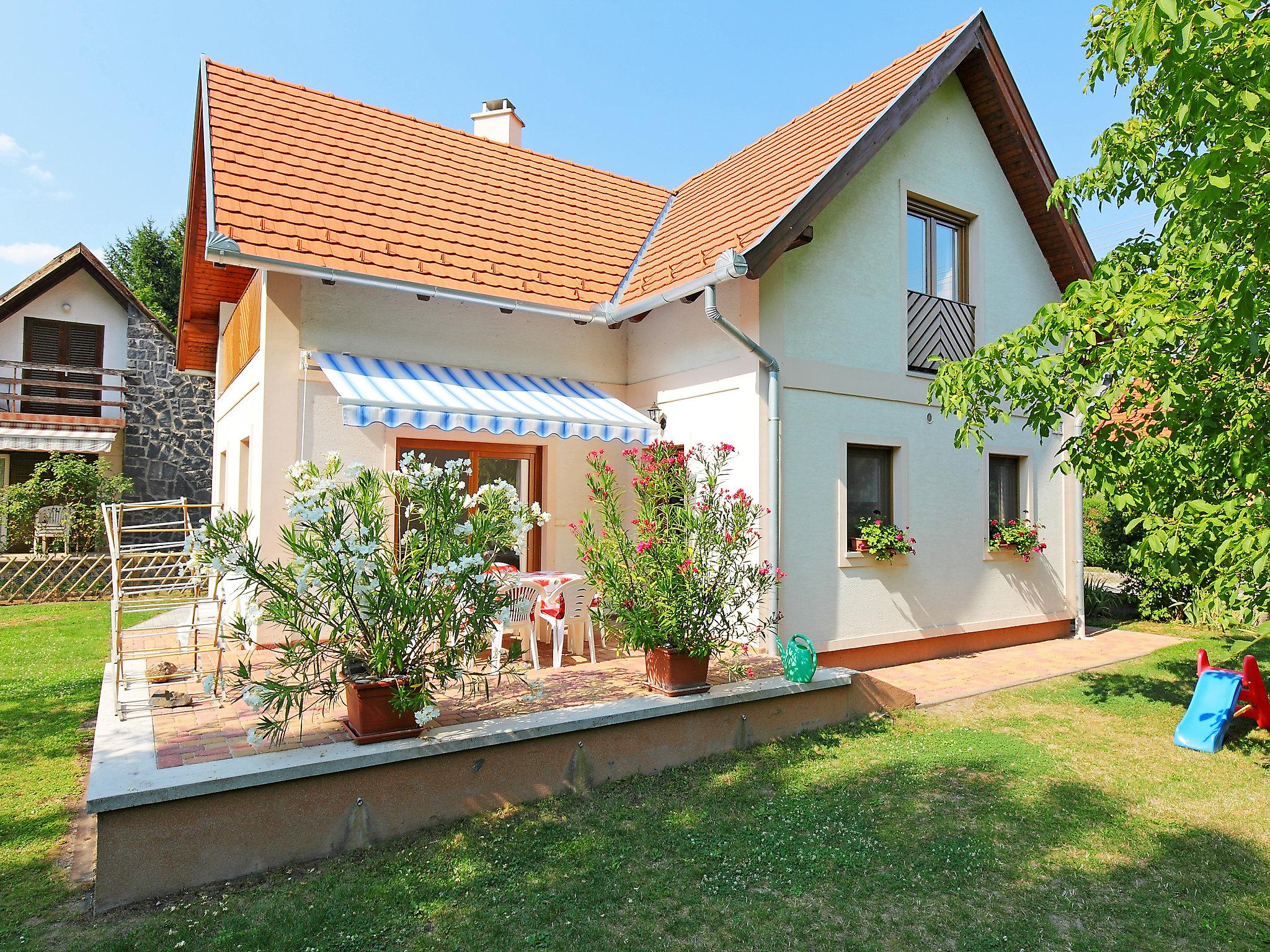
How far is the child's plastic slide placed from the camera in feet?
29.4

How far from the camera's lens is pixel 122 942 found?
4973mm

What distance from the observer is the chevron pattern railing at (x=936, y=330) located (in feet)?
43.9

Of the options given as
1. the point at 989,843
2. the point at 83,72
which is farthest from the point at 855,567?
the point at 83,72

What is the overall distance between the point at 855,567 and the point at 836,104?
29.1ft

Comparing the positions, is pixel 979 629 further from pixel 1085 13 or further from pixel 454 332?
pixel 454 332

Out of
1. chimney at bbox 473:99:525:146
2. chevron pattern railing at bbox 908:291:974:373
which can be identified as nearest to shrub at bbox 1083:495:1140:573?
chevron pattern railing at bbox 908:291:974:373

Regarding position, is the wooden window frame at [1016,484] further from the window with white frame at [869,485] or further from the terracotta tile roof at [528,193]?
the terracotta tile roof at [528,193]

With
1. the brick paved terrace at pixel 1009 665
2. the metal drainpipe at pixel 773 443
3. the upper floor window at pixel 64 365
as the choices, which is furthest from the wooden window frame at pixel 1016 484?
the upper floor window at pixel 64 365

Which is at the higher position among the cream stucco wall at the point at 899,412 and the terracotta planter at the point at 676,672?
the cream stucco wall at the point at 899,412

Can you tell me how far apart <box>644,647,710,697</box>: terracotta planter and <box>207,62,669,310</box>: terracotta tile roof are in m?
6.22

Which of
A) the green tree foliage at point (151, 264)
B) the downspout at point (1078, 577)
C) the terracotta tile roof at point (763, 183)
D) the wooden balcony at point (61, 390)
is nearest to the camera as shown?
the terracotta tile roof at point (763, 183)

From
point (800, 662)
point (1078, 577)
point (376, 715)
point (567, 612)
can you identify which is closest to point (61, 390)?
point (567, 612)

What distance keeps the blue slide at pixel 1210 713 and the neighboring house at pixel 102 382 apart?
2967 cm

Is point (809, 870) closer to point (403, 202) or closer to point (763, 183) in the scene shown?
point (763, 183)
